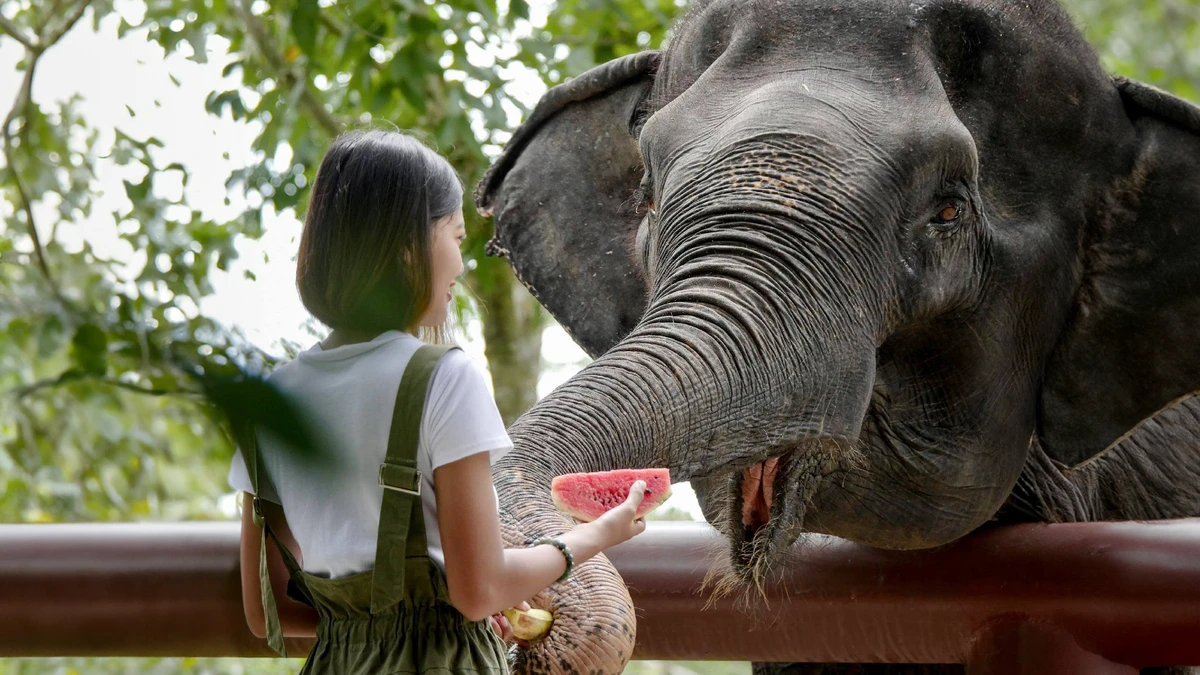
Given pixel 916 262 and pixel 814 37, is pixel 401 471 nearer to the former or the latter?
pixel 916 262

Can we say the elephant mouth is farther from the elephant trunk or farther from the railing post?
the railing post

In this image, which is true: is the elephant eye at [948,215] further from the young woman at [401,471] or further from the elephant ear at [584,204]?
the young woman at [401,471]

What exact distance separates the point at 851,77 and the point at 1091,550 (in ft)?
2.83

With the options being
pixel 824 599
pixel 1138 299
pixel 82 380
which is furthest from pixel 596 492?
pixel 1138 299

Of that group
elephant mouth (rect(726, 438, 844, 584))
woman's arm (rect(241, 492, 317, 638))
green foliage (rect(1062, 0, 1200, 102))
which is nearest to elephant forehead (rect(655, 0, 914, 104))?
elephant mouth (rect(726, 438, 844, 584))

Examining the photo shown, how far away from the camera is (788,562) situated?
2168 mm

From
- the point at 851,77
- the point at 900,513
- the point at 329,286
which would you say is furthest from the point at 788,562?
the point at 329,286

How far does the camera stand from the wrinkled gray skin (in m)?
2.07

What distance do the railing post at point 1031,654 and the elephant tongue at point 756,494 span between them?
39 centimetres

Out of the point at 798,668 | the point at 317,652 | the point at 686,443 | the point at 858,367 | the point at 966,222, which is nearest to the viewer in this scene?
the point at 317,652

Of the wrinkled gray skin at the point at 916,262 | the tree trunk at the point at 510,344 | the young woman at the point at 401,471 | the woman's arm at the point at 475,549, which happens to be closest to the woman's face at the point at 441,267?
the young woman at the point at 401,471

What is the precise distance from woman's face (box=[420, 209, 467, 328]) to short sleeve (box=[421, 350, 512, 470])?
0.07m

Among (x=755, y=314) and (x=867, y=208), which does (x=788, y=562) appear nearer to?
(x=755, y=314)

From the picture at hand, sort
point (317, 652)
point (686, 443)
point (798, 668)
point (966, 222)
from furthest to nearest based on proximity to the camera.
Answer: point (798, 668) → point (966, 222) → point (686, 443) → point (317, 652)
